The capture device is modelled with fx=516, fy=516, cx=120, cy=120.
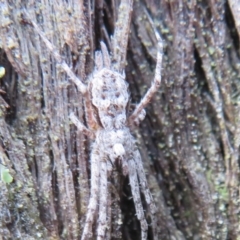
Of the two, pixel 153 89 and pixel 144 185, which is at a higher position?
pixel 153 89

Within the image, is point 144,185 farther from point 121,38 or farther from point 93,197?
point 121,38

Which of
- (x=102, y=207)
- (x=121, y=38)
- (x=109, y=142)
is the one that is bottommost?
(x=102, y=207)

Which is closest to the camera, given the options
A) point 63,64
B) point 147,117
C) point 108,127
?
point 63,64

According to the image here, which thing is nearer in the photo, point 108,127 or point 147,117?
point 108,127

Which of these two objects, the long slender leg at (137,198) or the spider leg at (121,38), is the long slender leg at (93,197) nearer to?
the long slender leg at (137,198)

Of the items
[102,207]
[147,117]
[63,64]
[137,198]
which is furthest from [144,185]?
[63,64]

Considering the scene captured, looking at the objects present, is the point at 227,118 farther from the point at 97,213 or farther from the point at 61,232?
the point at 61,232

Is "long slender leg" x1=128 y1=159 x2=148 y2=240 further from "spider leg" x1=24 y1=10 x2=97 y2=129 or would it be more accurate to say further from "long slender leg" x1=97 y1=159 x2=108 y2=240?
"spider leg" x1=24 y1=10 x2=97 y2=129
